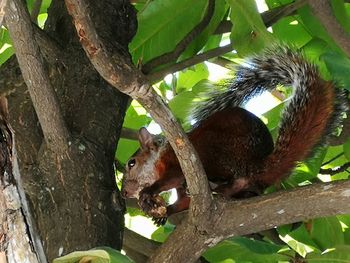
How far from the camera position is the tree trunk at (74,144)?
47.2 inches

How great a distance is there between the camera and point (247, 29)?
4.52ft

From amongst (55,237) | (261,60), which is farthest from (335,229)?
(55,237)

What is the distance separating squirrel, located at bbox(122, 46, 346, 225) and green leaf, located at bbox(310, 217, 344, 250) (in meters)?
0.12

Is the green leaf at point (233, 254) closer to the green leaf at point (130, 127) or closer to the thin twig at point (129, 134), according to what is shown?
the thin twig at point (129, 134)

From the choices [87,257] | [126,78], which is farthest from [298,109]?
[87,257]

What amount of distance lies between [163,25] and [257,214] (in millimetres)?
576

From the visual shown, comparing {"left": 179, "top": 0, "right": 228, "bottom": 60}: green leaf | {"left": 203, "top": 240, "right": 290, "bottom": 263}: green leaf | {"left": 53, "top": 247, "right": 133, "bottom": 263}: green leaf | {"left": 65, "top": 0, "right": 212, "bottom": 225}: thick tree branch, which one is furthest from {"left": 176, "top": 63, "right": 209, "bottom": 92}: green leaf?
{"left": 53, "top": 247, "right": 133, "bottom": 263}: green leaf

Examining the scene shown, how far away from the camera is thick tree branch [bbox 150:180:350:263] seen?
3.42ft

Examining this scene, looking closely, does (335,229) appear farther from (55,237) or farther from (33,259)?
(33,259)

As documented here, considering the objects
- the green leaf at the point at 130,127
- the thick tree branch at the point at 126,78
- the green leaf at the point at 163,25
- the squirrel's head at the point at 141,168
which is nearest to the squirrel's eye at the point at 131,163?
the squirrel's head at the point at 141,168

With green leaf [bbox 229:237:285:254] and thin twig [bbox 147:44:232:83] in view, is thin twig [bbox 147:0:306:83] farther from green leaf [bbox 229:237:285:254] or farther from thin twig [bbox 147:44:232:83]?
green leaf [bbox 229:237:285:254]

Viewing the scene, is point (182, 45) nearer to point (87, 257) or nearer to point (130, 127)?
point (130, 127)

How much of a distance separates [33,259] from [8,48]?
1095mm

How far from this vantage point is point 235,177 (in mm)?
1541
